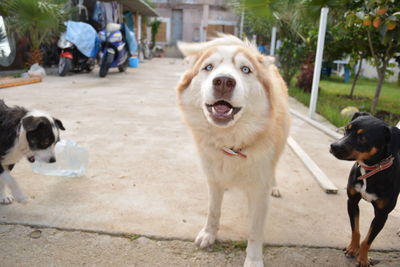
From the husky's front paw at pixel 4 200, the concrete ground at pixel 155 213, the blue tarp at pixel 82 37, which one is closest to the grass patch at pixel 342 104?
the concrete ground at pixel 155 213

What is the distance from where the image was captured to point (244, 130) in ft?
6.78

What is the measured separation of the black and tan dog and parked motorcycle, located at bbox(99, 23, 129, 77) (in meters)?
9.27

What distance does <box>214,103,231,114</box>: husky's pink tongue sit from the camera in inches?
76.5

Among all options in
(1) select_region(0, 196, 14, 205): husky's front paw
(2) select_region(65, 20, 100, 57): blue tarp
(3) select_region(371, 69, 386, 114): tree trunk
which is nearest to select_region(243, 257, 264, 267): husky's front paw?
(1) select_region(0, 196, 14, 205): husky's front paw


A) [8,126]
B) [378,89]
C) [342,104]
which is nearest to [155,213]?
[8,126]

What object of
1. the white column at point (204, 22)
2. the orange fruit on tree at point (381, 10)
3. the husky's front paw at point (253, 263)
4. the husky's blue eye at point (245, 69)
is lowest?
the husky's front paw at point (253, 263)

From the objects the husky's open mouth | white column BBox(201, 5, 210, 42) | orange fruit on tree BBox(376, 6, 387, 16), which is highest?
white column BBox(201, 5, 210, 42)

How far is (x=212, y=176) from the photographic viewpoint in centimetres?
221

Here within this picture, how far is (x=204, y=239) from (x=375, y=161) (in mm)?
1209

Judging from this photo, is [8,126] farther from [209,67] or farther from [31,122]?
[209,67]

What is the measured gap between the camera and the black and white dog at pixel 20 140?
2.55m

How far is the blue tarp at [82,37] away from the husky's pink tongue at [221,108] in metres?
8.77

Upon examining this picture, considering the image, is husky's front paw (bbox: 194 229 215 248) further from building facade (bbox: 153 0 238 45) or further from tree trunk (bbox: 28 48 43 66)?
building facade (bbox: 153 0 238 45)

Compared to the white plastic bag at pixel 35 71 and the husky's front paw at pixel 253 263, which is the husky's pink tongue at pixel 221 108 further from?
the white plastic bag at pixel 35 71
